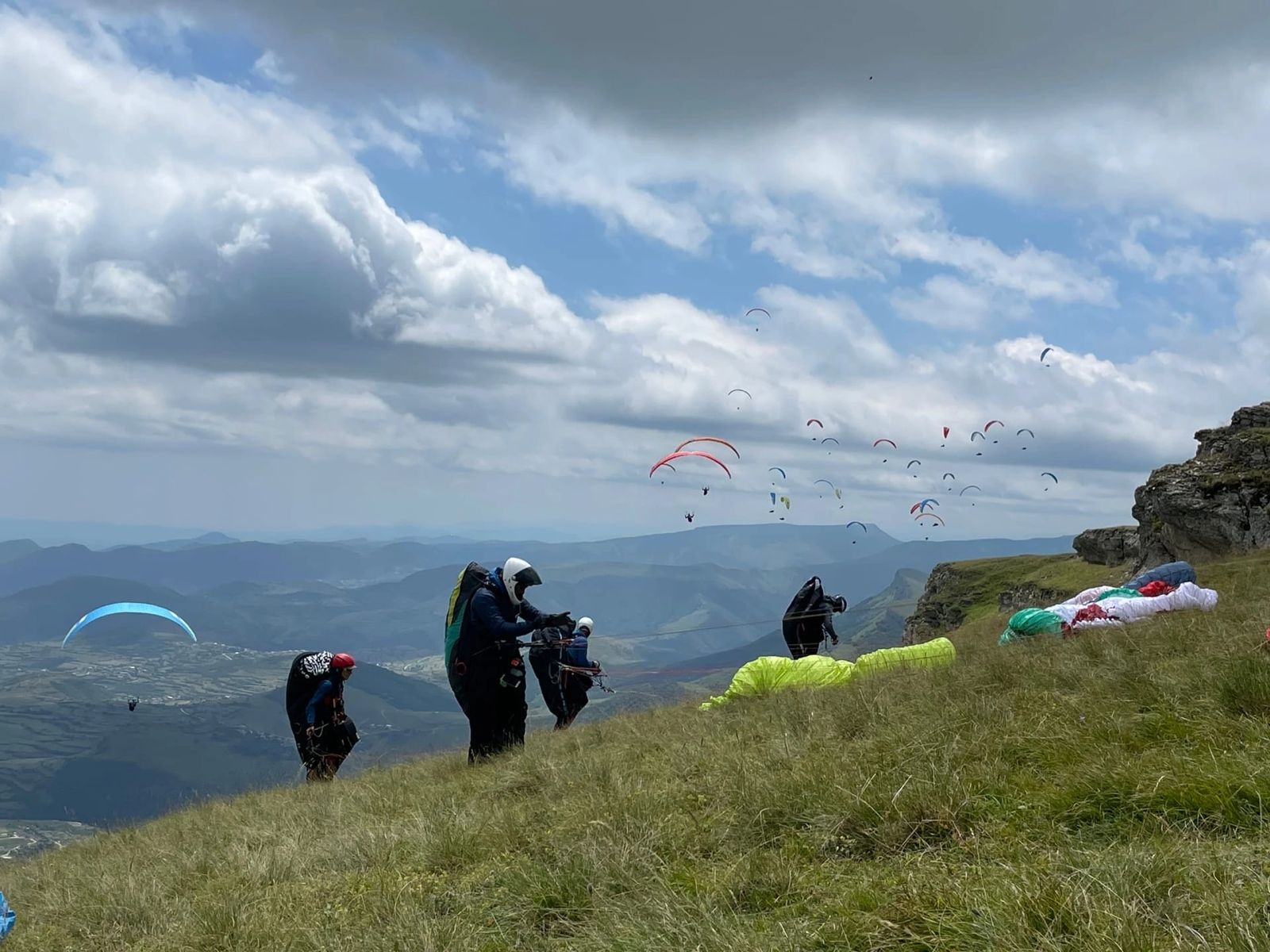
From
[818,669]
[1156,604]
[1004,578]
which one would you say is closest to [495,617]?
[818,669]

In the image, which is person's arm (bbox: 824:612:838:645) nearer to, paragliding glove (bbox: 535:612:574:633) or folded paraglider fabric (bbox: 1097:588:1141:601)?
folded paraglider fabric (bbox: 1097:588:1141:601)

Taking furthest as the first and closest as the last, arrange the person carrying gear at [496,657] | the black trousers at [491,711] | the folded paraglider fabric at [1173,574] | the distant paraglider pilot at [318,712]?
the folded paraglider fabric at [1173,574] < the distant paraglider pilot at [318,712] < the black trousers at [491,711] < the person carrying gear at [496,657]

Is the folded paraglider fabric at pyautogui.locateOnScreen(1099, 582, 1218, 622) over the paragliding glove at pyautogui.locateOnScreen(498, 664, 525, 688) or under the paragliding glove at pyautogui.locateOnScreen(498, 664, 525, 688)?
over

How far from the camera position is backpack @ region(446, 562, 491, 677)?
36.0ft

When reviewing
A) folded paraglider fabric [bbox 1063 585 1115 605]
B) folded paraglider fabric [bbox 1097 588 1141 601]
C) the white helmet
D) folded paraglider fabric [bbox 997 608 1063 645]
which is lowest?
folded paraglider fabric [bbox 997 608 1063 645]

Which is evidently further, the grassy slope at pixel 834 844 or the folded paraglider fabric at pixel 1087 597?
the folded paraglider fabric at pixel 1087 597

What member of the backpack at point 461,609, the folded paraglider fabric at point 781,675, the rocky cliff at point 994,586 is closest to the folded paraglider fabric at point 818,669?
the folded paraglider fabric at point 781,675

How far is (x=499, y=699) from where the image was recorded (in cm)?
1122

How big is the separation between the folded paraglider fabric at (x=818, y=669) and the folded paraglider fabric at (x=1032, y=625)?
1250mm

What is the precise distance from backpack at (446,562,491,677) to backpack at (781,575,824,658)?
8.90m

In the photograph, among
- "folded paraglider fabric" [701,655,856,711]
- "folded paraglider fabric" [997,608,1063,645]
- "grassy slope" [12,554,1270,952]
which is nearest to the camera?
"grassy slope" [12,554,1270,952]

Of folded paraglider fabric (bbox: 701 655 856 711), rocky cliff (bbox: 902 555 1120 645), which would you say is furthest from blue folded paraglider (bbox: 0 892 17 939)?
rocky cliff (bbox: 902 555 1120 645)

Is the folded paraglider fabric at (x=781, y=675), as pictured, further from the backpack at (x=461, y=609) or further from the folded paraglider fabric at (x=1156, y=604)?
the folded paraglider fabric at (x=1156, y=604)

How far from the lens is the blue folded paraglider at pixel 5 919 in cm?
655
